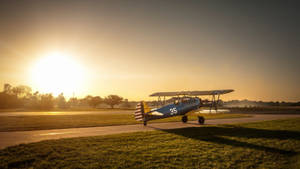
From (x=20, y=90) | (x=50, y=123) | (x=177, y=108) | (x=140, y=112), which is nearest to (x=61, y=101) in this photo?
(x=20, y=90)

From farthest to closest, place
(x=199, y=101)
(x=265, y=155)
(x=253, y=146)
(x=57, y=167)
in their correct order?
1. (x=199, y=101)
2. (x=253, y=146)
3. (x=265, y=155)
4. (x=57, y=167)

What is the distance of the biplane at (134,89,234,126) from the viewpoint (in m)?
18.3

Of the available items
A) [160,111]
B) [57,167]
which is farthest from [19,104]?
[57,167]

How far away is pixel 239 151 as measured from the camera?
8.50 m

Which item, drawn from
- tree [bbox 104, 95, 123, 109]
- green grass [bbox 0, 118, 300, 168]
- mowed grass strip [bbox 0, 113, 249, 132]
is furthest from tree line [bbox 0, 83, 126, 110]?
green grass [bbox 0, 118, 300, 168]

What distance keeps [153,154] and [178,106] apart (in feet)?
38.8

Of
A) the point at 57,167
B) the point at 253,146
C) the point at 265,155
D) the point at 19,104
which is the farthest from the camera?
the point at 19,104

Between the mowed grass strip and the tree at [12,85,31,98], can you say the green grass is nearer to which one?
the mowed grass strip

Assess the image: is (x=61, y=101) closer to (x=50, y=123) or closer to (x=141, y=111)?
(x=50, y=123)

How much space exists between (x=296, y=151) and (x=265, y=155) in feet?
6.42

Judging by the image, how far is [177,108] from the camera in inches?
758

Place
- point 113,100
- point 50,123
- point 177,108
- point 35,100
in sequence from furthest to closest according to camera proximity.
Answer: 1. point 113,100
2. point 35,100
3. point 50,123
4. point 177,108

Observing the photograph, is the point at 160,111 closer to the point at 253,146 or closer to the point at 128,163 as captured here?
the point at 253,146

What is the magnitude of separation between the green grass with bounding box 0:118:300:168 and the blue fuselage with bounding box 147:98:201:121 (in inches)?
309
